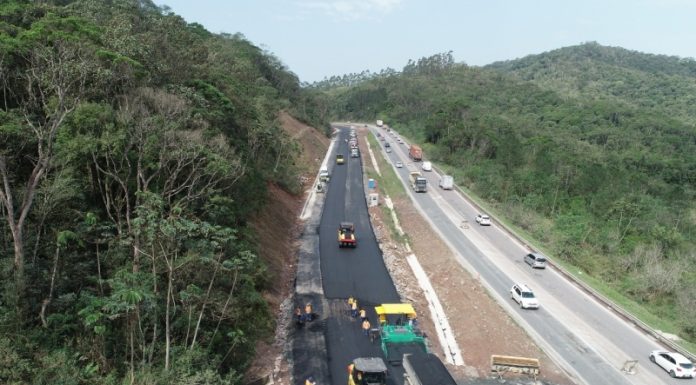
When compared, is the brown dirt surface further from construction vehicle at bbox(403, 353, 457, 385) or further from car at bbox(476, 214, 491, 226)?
car at bbox(476, 214, 491, 226)

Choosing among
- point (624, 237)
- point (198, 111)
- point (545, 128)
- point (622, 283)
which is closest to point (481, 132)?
point (545, 128)

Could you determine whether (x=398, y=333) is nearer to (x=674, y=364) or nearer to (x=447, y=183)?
(x=674, y=364)

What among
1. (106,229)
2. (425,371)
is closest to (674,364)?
(425,371)

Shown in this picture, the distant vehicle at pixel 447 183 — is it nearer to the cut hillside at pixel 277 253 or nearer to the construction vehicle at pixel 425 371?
the cut hillside at pixel 277 253

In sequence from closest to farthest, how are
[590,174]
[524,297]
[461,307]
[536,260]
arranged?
[524,297], [461,307], [536,260], [590,174]

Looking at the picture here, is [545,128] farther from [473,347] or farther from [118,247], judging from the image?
[118,247]
